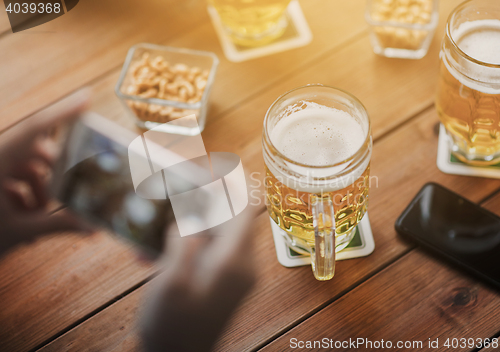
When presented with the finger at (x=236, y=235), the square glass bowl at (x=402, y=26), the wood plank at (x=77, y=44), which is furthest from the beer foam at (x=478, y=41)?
the wood plank at (x=77, y=44)

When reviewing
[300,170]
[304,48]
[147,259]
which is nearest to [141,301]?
[147,259]

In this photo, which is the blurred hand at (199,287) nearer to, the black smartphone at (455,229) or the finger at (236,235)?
the finger at (236,235)

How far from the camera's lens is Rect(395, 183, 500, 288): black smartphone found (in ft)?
2.17

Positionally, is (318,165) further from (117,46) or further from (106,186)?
(117,46)

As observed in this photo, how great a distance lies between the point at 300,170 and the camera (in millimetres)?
538

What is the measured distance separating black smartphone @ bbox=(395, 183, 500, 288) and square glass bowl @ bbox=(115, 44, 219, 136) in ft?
1.27

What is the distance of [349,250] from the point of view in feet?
2.30

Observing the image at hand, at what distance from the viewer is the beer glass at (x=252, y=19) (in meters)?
0.81

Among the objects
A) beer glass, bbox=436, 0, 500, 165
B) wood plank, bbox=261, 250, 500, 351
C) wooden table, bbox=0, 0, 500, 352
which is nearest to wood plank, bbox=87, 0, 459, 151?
wooden table, bbox=0, 0, 500, 352

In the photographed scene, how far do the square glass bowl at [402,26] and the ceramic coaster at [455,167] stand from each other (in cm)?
18

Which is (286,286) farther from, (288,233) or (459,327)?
(459,327)

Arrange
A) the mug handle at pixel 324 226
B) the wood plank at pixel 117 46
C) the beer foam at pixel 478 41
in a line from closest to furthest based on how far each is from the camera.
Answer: the mug handle at pixel 324 226
the beer foam at pixel 478 41
the wood plank at pixel 117 46

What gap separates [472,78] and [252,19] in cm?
40

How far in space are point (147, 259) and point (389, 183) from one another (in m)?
0.41
